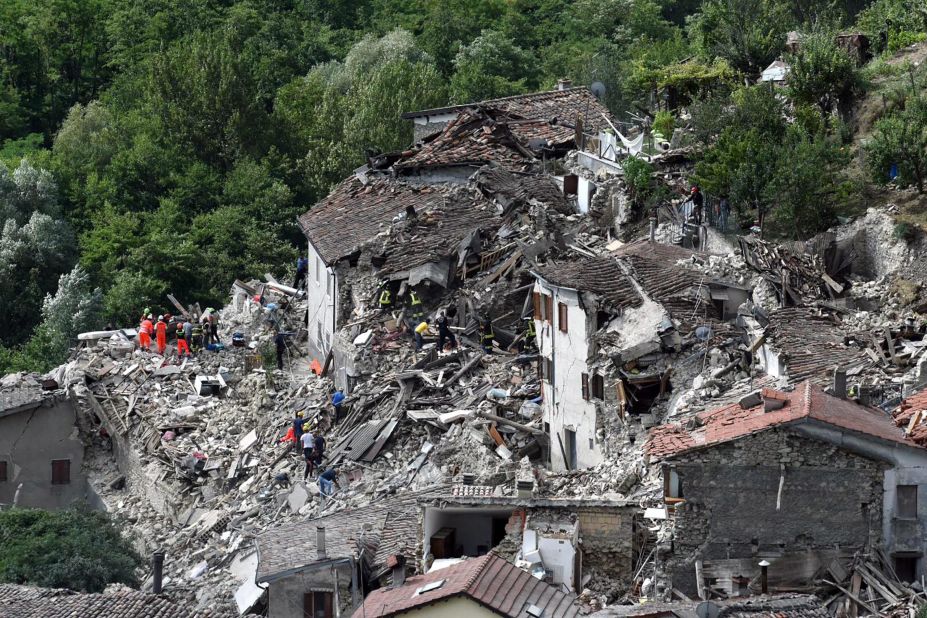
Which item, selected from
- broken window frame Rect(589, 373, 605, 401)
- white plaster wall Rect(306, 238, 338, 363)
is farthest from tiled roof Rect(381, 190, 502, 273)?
broken window frame Rect(589, 373, 605, 401)

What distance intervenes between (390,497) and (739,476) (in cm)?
967

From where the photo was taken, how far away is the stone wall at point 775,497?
28609 millimetres

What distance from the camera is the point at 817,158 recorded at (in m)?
44.3

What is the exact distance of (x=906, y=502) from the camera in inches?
1137

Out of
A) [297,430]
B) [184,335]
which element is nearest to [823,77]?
[297,430]

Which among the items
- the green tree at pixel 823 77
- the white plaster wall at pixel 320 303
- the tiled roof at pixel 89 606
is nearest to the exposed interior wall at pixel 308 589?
the tiled roof at pixel 89 606

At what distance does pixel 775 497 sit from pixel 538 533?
153 inches

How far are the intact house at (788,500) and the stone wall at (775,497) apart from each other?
0.6 inches

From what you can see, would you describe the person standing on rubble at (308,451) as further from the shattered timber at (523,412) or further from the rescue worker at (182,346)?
the rescue worker at (182,346)

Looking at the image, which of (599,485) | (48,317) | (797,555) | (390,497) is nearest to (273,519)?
(390,497)

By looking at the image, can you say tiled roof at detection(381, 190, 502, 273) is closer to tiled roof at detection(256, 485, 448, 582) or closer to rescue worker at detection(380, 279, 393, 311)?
rescue worker at detection(380, 279, 393, 311)

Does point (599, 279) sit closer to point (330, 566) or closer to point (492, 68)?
point (330, 566)

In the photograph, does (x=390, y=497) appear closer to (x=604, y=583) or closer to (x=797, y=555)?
(x=604, y=583)

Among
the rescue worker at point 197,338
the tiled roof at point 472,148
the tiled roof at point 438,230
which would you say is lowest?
the rescue worker at point 197,338
